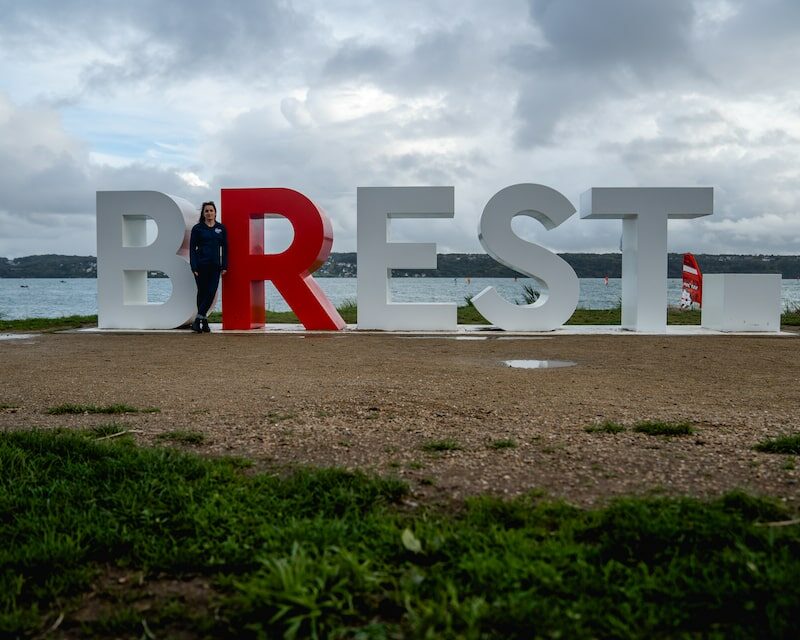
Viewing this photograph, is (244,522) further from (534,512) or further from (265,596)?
(534,512)

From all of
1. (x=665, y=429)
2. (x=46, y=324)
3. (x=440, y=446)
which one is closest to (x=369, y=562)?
(x=440, y=446)

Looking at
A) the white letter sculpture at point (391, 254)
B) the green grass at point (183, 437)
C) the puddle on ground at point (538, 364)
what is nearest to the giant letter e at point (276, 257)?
the white letter sculpture at point (391, 254)

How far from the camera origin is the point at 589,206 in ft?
42.8

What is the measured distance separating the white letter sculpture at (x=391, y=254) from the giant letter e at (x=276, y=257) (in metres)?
0.72

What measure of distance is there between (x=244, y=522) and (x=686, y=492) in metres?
2.01

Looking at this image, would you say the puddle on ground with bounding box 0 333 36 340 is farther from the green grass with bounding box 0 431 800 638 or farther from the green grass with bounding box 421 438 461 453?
the green grass with bounding box 421 438 461 453

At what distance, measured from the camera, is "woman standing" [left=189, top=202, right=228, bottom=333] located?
12.8 meters

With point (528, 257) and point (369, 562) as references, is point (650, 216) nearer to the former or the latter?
point (528, 257)

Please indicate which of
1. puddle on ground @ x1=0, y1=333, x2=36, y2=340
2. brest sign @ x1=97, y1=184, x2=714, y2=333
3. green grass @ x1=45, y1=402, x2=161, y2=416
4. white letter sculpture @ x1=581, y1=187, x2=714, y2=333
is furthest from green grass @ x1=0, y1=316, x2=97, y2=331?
white letter sculpture @ x1=581, y1=187, x2=714, y2=333

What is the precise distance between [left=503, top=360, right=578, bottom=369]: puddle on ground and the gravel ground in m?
0.21

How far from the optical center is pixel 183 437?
4371 millimetres

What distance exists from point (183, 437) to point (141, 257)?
10.1 meters

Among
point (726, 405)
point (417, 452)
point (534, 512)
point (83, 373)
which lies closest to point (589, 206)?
point (726, 405)

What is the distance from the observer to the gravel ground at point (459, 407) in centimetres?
367
